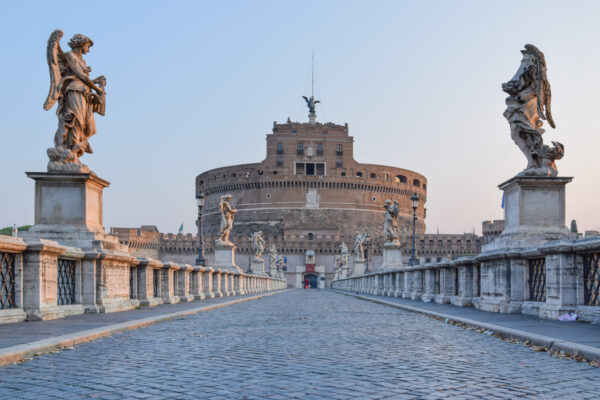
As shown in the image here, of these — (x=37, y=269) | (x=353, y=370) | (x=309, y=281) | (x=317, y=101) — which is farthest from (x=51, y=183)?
(x=317, y=101)

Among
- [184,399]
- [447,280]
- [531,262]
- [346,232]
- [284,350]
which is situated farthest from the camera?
[346,232]

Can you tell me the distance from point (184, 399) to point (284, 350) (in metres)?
2.37

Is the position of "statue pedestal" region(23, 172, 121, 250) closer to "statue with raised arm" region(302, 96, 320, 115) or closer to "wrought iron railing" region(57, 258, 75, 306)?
"wrought iron railing" region(57, 258, 75, 306)

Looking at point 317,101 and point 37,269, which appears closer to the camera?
point 37,269

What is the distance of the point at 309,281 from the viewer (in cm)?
A: 8638

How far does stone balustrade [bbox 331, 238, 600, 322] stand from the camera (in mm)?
7910

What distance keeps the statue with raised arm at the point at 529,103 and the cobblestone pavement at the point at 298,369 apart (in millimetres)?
4016

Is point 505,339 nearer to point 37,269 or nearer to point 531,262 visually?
point 531,262

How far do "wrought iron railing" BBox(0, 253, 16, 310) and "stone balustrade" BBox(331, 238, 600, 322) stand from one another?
6349 millimetres

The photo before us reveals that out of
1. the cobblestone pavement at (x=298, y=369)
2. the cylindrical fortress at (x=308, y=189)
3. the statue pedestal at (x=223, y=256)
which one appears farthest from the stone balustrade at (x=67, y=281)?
the cylindrical fortress at (x=308, y=189)

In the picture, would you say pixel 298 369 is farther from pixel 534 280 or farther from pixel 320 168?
pixel 320 168

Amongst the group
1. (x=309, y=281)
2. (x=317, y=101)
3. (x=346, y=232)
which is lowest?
(x=309, y=281)

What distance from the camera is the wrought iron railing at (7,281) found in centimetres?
759

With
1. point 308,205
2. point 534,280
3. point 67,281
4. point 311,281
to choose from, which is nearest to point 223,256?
point 67,281
